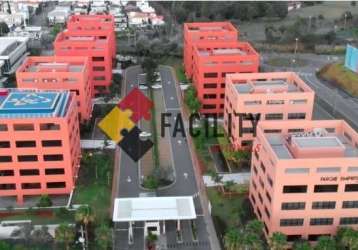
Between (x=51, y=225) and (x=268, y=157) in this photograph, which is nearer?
(x=268, y=157)

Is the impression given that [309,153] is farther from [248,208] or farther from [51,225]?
[51,225]

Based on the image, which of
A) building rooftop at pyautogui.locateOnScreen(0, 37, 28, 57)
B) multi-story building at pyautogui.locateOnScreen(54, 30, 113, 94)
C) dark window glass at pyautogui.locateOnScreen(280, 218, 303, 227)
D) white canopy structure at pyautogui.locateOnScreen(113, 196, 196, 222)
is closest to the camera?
dark window glass at pyautogui.locateOnScreen(280, 218, 303, 227)

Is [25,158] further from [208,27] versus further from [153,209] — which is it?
[208,27]

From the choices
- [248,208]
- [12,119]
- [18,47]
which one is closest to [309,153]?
[248,208]

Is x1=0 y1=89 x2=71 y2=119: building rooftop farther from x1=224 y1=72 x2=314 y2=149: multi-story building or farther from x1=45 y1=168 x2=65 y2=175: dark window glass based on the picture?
x1=224 y1=72 x2=314 y2=149: multi-story building

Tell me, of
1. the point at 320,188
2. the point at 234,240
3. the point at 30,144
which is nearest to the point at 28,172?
the point at 30,144

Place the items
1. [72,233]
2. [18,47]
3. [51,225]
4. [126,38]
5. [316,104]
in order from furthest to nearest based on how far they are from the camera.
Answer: [126,38]
[18,47]
[316,104]
[51,225]
[72,233]

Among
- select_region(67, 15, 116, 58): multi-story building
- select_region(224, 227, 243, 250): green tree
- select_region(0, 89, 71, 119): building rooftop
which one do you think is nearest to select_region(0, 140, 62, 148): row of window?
select_region(0, 89, 71, 119): building rooftop
